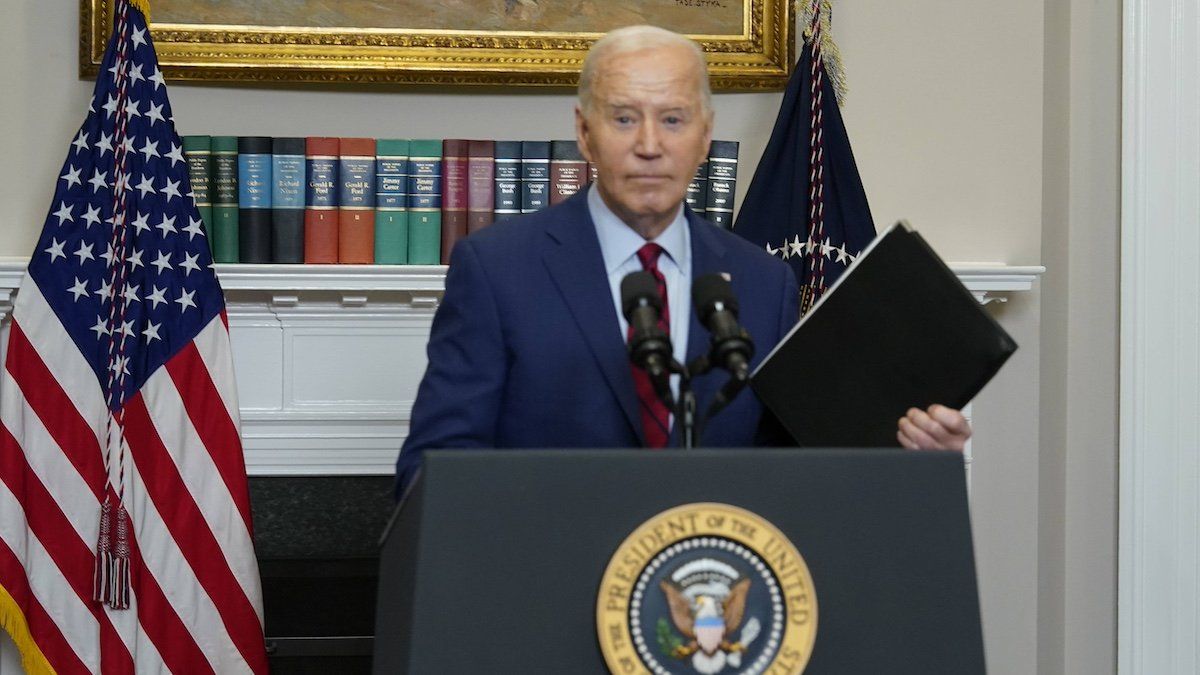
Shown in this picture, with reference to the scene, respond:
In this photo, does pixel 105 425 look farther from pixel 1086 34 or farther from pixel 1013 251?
pixel 1086 34

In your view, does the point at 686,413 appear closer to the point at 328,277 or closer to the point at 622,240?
the point at 622,240

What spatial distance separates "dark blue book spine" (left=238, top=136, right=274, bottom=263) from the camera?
3893 millimetres

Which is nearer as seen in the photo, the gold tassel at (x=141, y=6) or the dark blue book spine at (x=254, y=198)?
the gold tassel at (x=141, y=6)

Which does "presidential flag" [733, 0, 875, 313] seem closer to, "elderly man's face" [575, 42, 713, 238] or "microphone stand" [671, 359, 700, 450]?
"elderly man's face" [575, 42, 713, 238]

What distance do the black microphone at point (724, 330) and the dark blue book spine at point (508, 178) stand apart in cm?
236

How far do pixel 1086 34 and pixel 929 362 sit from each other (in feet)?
8.70

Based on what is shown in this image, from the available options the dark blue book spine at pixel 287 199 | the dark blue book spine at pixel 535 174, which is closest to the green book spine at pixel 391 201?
the dark blue book spine at pixel 287 199

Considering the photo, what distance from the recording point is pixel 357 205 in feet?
13.0

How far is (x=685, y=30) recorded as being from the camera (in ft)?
13.6

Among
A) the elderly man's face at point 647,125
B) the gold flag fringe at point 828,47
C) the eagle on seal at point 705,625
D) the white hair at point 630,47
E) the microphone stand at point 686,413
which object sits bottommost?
the eagle on seal at point 705,625

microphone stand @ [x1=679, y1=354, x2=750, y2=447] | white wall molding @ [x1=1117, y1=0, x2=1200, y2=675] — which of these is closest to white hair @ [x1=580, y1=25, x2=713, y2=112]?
microphone stand @ [x1=679, y1=354, x2=750, y2=447]

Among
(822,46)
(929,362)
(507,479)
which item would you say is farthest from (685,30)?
(507,479)

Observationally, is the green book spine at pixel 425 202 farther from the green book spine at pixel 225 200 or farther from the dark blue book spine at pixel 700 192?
the dark blue book spine at pixel 700 192

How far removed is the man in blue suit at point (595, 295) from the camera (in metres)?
2.00
